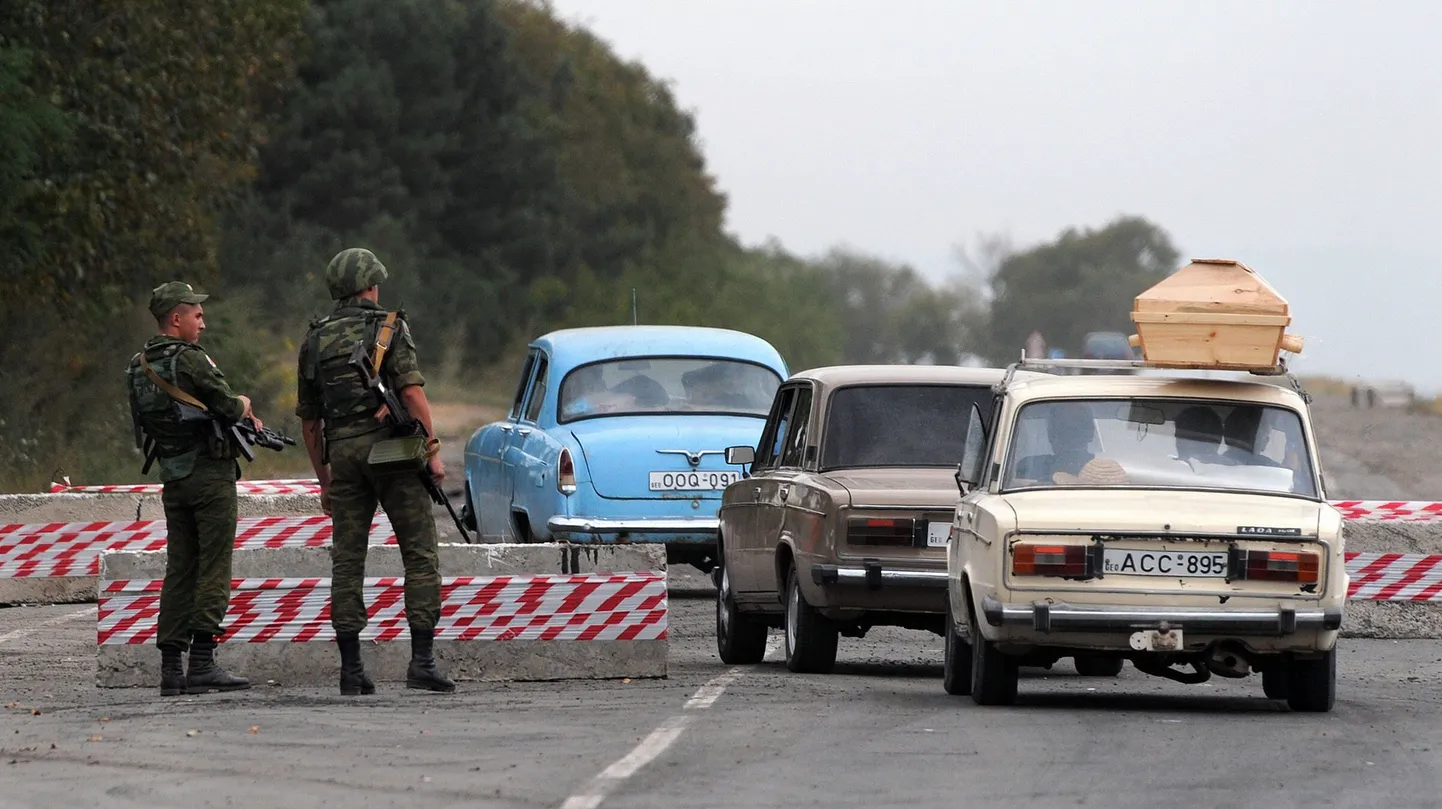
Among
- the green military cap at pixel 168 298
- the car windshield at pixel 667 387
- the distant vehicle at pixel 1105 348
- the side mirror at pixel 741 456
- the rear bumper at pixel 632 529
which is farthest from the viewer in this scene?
the distant vehicle at pixel 1105 348

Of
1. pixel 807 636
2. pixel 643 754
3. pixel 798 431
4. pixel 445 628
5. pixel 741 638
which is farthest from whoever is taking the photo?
pixel 741 638

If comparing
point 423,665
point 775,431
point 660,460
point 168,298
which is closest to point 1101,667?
point 775,431

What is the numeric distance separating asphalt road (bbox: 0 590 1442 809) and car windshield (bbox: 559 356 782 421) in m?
5.50

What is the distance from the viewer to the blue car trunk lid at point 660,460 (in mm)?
17359

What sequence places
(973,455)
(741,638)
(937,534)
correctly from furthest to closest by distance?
1. (741,638)
2. (937,534)
3. (973,455)

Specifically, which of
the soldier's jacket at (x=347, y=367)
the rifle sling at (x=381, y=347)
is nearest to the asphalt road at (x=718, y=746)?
the soldier's jacket at (x=347, y=367)

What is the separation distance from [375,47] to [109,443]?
35.4 meters

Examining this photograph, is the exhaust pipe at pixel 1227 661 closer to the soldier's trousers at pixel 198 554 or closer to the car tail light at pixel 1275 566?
the car tail light at pixel 1275 566

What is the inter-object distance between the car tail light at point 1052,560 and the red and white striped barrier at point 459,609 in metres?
2.29

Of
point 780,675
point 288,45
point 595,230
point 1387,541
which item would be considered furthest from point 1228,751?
point 595,230

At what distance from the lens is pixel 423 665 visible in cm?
1141

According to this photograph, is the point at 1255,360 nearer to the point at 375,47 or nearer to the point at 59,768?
the point at 59,768

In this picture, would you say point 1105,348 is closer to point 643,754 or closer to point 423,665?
point 423,665

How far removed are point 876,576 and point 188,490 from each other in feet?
10.9
